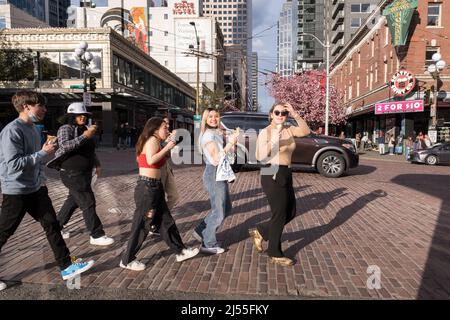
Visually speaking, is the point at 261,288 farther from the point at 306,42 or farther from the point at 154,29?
the point at 306,42

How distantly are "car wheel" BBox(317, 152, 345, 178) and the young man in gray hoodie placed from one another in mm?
9212

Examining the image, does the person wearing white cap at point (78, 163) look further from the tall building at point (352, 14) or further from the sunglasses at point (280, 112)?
the tall building at point (352, 14)

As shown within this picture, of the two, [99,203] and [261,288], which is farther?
[99,203]

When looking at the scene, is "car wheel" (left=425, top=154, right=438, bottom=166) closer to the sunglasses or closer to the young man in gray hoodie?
the sunglasses

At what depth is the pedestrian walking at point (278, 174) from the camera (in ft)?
13.0

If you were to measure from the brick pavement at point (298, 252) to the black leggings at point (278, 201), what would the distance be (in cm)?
35

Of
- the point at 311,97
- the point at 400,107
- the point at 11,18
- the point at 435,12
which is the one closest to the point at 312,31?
the point at 311,97

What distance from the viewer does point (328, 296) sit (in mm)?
3420

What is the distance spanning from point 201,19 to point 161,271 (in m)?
83.3

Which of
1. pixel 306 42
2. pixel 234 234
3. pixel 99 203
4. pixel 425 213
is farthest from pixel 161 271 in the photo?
pixel 306 42

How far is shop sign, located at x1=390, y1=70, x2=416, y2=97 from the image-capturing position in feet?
82.4

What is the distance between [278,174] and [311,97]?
40.0 m

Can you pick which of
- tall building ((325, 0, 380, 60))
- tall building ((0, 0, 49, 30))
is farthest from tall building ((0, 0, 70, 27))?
tall building ((325, 0, 380, 60))

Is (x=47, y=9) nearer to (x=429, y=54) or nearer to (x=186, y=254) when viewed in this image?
(x=429, y=54)
